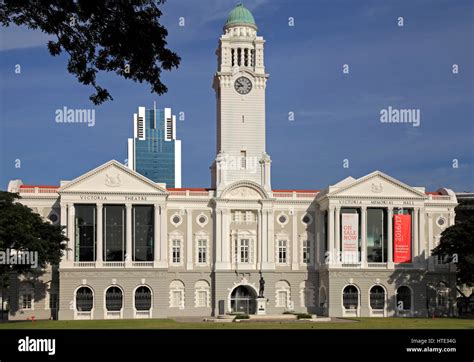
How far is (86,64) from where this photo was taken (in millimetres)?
25328

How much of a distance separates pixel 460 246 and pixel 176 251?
24.2 meters

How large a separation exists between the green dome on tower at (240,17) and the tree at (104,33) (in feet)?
204

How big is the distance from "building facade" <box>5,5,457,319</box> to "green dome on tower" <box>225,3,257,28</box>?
48 cm

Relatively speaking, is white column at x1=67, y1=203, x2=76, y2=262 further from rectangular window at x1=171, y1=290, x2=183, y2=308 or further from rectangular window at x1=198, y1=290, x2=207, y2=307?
rectangular window at x1=198, y1=290, x2=207, y2=307

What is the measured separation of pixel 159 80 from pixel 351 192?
2229 inches

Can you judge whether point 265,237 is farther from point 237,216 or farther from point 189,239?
point 189,239

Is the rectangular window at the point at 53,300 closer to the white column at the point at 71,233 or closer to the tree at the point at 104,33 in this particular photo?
the white column at the point at 71,233

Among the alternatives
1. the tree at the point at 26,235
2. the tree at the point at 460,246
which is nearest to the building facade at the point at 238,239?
the tree at the point at 460,246

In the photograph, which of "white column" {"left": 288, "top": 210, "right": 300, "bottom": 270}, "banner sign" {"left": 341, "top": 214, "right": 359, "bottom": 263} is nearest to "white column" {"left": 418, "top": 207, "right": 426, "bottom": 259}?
"banner sign" {"left": 341, "top": 214, "right": 359, "bottom": 263}

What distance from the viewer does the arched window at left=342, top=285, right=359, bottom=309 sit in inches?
3142

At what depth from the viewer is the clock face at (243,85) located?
3374 inches

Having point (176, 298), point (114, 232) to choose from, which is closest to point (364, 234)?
point (176, 298)

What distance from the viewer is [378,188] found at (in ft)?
266
